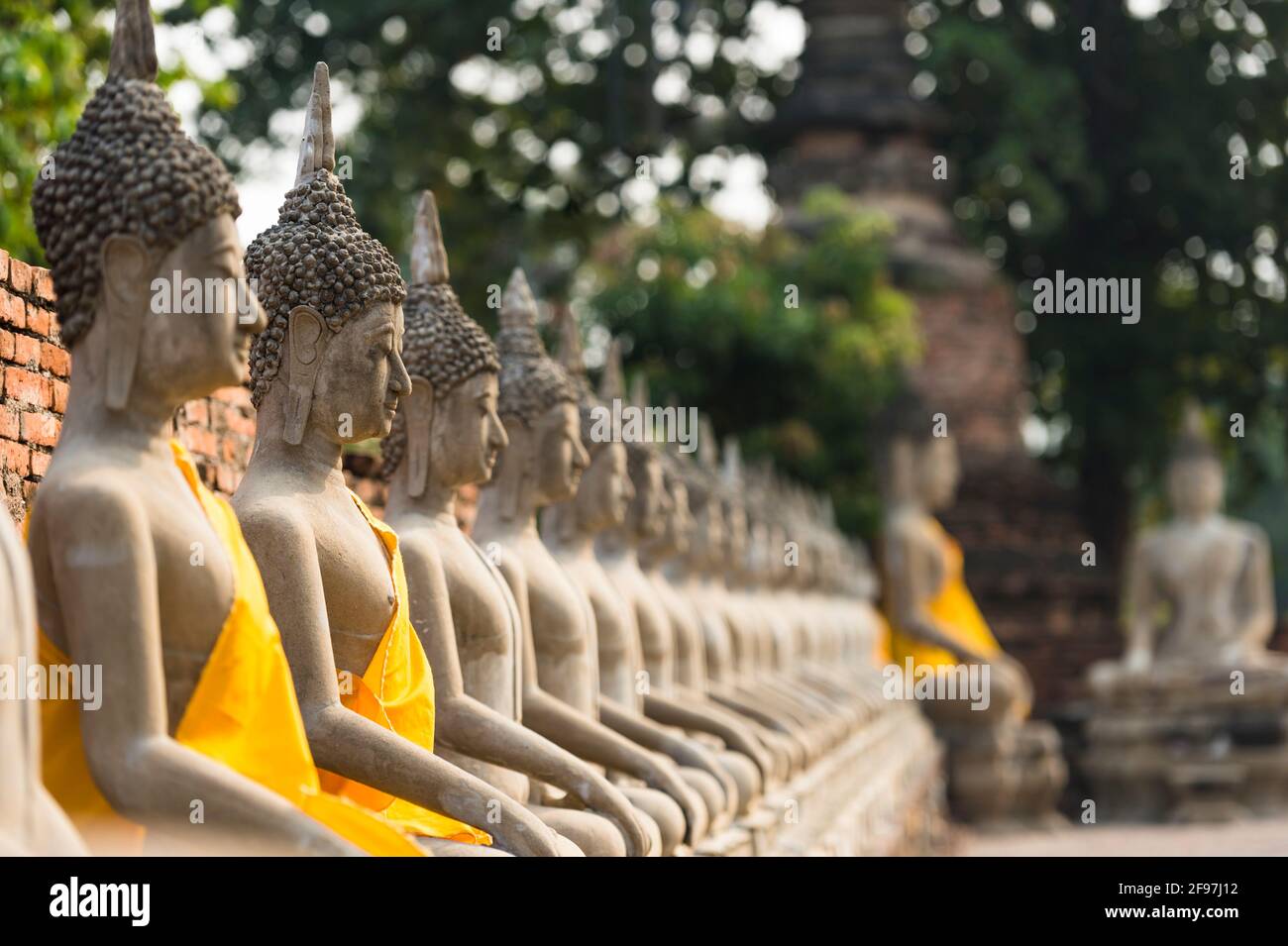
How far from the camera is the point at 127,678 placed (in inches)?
126

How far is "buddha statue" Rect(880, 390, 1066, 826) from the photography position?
16.5 meters

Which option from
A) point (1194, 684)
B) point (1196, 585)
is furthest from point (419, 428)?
point (1196, 585)

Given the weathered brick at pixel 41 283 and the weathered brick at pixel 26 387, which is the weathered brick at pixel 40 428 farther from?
the weathered brick at pixel 41 283

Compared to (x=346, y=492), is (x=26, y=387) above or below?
above

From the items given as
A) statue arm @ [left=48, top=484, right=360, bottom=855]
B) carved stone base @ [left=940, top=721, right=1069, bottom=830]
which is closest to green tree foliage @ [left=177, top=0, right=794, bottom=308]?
carved stone base @ [left=940, top=721, right=1069, bottom=830]

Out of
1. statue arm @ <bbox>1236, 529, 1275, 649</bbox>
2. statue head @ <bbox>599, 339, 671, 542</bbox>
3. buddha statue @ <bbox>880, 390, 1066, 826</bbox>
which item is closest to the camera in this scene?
statue head @ <bbox>599, 339, 671, 542</bbox>

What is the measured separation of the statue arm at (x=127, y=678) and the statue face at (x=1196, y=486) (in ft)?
55.3

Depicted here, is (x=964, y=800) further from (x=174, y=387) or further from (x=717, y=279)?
(x=174, y=387)

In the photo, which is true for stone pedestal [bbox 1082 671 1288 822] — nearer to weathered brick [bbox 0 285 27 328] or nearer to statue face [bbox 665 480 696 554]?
statue face [bbox 665 480 696 554]

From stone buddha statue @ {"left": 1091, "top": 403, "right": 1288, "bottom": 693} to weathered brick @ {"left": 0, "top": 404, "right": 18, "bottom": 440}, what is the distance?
45.6ft

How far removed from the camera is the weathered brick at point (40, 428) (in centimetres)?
561

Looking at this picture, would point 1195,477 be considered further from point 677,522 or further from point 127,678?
point 127,678

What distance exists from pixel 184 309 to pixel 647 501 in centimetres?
475

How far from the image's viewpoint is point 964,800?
16703 millimetres
